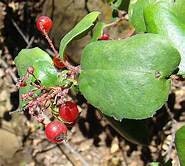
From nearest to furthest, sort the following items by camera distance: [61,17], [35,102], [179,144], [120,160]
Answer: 1. [35,102]
2. [179,144]
3. [61,17]
4. [120,160]

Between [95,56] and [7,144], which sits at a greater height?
[95,56]

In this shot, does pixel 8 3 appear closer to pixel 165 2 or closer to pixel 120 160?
pixel 120 160

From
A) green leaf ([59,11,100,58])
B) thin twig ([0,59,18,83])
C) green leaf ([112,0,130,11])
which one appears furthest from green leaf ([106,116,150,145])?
thin twig ([0,59,18,83])

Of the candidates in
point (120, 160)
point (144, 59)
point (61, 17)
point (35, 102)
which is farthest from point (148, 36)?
point (120, 160)

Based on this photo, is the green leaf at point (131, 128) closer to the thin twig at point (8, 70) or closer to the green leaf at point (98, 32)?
the green leaf at point (98, 32)

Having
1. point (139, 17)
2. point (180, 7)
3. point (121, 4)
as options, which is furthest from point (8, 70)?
point (180, 7)

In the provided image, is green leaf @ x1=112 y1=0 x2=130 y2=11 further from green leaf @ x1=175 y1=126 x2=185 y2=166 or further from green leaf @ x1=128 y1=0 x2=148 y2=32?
green leaf @ x1=175 y1=126 x2=185 y2=166

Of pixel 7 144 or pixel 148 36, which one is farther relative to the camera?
pixel 7 144
